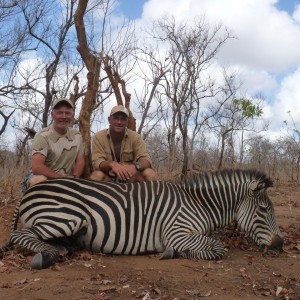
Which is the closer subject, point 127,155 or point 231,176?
point 231,176

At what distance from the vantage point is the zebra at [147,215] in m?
3.75

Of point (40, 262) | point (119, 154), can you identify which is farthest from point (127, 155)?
point (40, 262)

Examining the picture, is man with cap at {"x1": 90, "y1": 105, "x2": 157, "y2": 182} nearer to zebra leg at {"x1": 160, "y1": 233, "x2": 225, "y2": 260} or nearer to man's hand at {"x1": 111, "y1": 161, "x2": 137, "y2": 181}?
A: man's hand at {"x1": 111, "y1": 161, "x2": 137, "y2": 181}

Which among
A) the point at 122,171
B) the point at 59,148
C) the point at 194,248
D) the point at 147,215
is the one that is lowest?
the point at 194,248

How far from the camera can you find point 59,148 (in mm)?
4574

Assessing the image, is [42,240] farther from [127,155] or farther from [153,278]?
[127,155]

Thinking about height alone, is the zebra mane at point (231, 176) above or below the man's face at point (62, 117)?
below

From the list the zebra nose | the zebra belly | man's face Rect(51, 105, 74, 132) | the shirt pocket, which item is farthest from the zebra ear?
man's face Rect(51, 105, 74, 132)

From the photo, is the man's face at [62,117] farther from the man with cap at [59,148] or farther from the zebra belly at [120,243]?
the zebra belly at [120,243]

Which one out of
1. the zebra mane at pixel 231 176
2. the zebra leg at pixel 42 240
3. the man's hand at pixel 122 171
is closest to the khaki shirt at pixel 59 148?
the man's hand at pixel 122 171

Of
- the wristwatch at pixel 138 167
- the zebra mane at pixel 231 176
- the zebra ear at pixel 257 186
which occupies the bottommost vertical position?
the zebra ear at pixel 257 186

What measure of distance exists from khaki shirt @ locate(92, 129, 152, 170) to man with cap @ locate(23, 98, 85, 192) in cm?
33

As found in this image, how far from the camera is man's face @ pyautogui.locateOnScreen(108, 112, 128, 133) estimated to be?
494 cm

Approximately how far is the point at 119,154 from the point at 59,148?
814 mm
